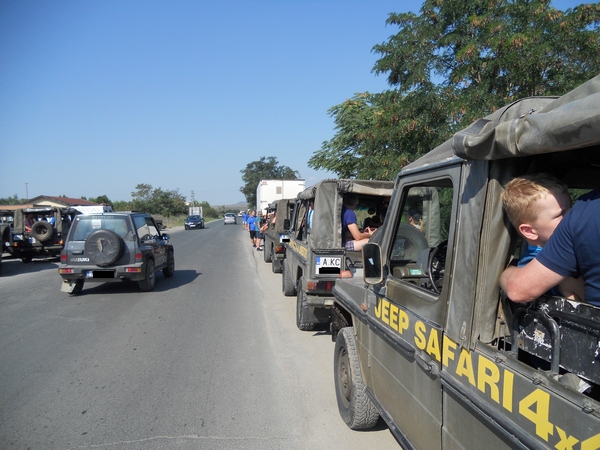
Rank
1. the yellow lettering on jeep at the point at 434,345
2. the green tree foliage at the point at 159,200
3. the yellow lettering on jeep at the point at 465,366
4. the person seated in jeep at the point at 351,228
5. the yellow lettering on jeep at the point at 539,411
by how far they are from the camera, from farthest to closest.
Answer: the green tree foliage at the point at 159,200
the person seated in jeep at the point at 351,228
the yellow lettering on jeep at the point at 434,345
the yellow lettering on jeep at the point at 465,366
the yellow lettering on jeep at the point at 539,411

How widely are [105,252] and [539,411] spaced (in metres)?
8.61

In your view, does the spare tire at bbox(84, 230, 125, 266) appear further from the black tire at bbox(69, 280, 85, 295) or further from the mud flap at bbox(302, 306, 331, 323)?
the mud flap at bbox(302, 306, 331, 323)

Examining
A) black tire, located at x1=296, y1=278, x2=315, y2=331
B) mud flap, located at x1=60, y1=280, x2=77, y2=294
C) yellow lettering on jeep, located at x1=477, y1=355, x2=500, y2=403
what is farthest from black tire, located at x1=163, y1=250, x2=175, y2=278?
yellow lettering on jeep, located at x1=477, y1=355, x2=500, y2=403

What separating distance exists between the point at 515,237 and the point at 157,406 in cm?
355

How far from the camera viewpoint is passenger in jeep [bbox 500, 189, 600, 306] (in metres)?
1.64

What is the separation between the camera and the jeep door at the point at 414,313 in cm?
230

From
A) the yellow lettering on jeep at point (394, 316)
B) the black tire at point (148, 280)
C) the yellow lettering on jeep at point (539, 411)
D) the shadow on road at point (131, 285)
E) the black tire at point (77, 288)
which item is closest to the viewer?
the yellow lettering on jeep at point (539, 411)

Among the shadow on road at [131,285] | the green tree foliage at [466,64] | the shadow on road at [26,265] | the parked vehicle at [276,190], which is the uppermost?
the green tree foliage at [466,64]

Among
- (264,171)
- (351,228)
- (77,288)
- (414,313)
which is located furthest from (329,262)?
(264,171)

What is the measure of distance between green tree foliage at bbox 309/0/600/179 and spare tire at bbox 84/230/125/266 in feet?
20.4

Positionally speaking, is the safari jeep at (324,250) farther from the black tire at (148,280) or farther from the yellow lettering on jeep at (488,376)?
the black tire at (148,280)

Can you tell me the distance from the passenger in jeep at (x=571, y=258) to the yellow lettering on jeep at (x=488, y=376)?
290mm

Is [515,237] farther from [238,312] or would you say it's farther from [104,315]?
[104,315]

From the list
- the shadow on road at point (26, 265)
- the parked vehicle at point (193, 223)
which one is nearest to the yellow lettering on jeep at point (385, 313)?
the shadow on road at point (26, 265)
